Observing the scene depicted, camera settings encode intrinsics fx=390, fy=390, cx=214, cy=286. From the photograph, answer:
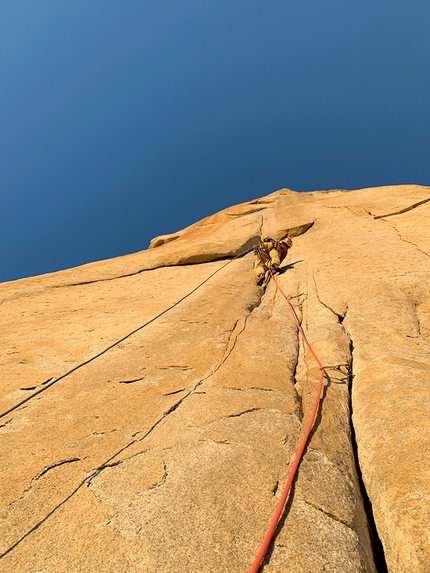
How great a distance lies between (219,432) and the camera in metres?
3.06

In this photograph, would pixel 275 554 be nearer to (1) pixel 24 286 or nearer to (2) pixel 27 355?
(2) pixel 27 355

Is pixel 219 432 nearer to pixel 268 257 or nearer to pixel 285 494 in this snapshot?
pixel 285 494

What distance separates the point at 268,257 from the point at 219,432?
6.75 metres

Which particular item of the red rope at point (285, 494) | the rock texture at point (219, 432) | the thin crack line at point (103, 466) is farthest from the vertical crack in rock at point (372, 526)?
the thin crack line at point (103, 466)

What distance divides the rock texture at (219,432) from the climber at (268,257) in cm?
171

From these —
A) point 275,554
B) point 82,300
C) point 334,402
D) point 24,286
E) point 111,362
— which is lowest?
point 275,554

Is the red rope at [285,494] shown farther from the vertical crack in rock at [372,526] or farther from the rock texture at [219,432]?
the vertical crack in rock at [372,526]

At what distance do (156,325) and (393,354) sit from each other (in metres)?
3.30

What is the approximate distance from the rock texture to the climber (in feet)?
5.62

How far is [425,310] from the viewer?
5.51 metres

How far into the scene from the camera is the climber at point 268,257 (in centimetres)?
903

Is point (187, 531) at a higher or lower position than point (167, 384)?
lower

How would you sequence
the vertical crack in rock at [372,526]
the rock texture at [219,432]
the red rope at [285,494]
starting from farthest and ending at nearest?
the vertical crack in rock at [372,526] < the rock texture at [219,432] < the red rope at [285,494]

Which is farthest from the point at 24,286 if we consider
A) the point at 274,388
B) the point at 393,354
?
the point at 393,354
